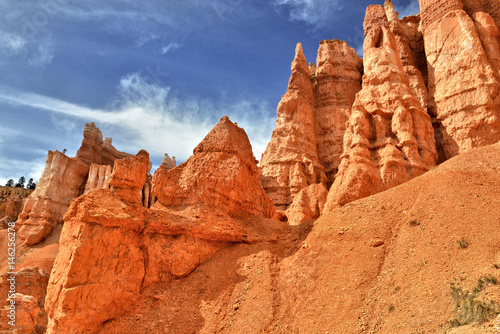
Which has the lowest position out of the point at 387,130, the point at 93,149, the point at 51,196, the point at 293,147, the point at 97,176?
the point at 51,196

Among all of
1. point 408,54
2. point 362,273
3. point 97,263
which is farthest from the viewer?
point 408,54

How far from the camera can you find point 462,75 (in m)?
30.1

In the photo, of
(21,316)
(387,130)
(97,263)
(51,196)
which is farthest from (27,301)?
(51,196)

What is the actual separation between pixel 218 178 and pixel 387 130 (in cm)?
1688

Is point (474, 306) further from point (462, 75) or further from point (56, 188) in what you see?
point (56, 188)

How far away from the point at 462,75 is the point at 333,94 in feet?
50.3

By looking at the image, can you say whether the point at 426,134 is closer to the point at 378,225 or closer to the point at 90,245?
the point at 378,225

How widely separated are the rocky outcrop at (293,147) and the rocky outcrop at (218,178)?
18945mm

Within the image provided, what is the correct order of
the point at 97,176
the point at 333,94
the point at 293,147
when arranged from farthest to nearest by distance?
1. the point at 333,94
2. the point at 97,176
3. the point at 293,147

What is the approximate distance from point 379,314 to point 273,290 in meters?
3.33

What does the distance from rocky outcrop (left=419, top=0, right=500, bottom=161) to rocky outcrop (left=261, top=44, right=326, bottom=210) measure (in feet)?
41.6

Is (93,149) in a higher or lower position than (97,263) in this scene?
higher

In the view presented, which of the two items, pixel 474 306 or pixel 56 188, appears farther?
pixel 56 188

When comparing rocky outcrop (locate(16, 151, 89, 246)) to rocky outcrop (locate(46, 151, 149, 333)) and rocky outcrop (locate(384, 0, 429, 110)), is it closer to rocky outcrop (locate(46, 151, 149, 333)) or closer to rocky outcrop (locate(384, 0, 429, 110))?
rocky outcrop (locate(46, 151, 149, 333))
